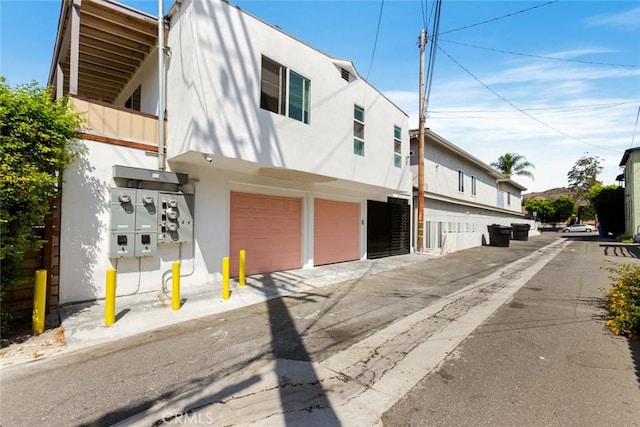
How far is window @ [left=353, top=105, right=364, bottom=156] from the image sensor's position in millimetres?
10438

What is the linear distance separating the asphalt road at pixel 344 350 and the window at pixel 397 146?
25.2ft

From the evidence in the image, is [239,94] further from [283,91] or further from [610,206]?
[610,206]

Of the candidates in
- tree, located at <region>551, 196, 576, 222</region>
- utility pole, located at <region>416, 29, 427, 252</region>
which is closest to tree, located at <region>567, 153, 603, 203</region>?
tree, located at <region>551, 196, 576, 222</region>

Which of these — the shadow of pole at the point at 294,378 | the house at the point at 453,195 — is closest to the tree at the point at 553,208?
the house at the point at 453,195

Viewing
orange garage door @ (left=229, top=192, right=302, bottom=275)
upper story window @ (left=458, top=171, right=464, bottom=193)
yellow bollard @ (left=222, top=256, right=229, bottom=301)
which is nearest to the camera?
yellow bollard @ (left=222, top=256, right=229, bottom=301)

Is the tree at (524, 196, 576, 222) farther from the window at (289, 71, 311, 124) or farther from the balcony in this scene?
the balcony

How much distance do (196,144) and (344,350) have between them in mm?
4683

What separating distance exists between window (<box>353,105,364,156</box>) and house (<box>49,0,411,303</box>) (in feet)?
0.21

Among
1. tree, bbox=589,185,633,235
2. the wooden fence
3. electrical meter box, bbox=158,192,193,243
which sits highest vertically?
tree, bbox=589,185,633,235

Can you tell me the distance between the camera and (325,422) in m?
2.65

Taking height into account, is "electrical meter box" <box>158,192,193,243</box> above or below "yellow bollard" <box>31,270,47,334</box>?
above

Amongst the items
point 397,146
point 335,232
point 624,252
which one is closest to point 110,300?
point 335,232

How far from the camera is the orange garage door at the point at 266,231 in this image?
8383 millimetres

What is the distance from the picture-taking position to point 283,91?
7902 mm
